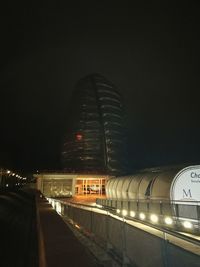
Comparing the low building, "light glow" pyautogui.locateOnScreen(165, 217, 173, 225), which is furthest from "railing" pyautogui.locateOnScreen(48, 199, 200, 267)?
the low building

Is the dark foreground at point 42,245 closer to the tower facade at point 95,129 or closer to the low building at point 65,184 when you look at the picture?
the low building at point 65,184

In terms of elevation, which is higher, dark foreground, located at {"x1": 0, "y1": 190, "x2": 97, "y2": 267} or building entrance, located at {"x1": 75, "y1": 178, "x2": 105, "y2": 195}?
building entrance, located at {"x1": 75, "y1": 178, "x2": 105, "y2": 195}

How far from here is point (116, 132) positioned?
124m

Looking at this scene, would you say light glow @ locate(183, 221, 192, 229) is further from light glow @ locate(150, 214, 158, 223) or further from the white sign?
light glow @ locate(150, 214, 158, 223)

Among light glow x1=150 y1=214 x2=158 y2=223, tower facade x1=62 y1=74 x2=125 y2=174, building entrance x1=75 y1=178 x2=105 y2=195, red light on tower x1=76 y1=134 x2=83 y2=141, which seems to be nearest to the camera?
light glow x1=150 y1=214 x2=158 y2=223

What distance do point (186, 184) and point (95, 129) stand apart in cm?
9787

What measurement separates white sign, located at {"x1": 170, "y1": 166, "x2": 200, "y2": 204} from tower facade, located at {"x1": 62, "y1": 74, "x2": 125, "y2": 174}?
80.8 m

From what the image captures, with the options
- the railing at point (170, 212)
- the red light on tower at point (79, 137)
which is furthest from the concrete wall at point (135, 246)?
the red light on tower at point (79, 137)

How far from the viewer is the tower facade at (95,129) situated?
108 m

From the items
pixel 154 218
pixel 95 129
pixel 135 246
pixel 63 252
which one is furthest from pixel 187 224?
pixel 95 129

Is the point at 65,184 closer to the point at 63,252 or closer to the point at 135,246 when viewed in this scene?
the point at 135,246

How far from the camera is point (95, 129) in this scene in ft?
373

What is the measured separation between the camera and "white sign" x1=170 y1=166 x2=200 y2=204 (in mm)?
15961

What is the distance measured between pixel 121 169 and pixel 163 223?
104 m
